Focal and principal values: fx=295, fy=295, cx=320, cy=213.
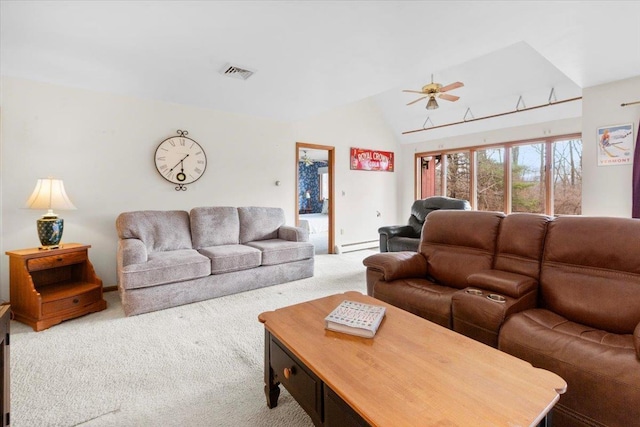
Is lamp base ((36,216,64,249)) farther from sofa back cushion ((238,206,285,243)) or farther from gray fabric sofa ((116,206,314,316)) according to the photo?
sofa back cushion ((238,206,285,243))

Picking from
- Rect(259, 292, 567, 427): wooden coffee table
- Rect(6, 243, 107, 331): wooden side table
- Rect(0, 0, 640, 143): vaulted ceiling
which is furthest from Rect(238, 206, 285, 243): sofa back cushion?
Rect(259, 292, 567, 427): wooden coffee table

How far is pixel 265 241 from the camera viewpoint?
4148 mm

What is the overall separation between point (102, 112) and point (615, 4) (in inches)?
192

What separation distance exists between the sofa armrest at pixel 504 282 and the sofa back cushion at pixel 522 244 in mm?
94

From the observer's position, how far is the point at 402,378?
3.50ft

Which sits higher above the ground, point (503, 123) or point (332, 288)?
point (503, 123)

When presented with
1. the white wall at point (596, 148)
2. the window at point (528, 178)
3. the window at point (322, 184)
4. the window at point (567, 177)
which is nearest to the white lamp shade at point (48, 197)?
the white wall at point (596, 148)

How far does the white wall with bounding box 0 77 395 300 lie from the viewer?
3.02 meters

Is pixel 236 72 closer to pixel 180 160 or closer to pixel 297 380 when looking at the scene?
pixel 180 160

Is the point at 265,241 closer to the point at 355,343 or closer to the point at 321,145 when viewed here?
the point at 321,145

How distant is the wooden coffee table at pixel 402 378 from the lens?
0.90m

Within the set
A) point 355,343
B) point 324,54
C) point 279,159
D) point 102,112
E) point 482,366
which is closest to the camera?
point 482,366

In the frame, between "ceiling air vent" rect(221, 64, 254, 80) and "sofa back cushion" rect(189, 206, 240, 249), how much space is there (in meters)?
1.67

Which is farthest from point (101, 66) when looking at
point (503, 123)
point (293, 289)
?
point (503, 123)
